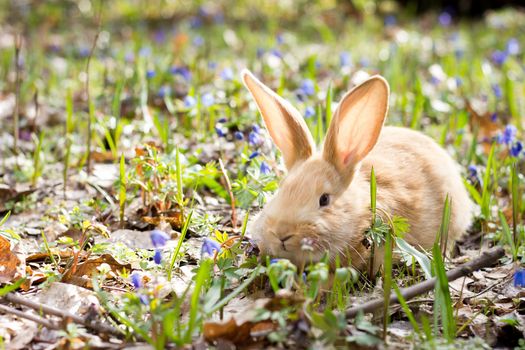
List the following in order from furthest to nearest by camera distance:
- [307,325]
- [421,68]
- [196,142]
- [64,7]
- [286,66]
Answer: [64,7]
[421,68]
[286,66]
[196,142]
[307,325]

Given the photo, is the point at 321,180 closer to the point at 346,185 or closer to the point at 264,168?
the point at 346,185

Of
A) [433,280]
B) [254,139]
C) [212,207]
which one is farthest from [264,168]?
[433,280]

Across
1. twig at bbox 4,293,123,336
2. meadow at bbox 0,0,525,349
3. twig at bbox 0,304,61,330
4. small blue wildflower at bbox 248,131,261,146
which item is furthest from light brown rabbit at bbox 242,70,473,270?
twig at bbox 0,304,61,330

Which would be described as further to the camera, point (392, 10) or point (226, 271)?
point (392, 10)

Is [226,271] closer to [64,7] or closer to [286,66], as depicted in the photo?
[286,66]

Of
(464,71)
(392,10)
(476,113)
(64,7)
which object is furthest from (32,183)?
(392,10)

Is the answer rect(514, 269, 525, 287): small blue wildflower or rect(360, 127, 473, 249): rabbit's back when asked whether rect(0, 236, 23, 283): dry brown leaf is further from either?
rect(514, 269, 525, 287): small blue wildflower
